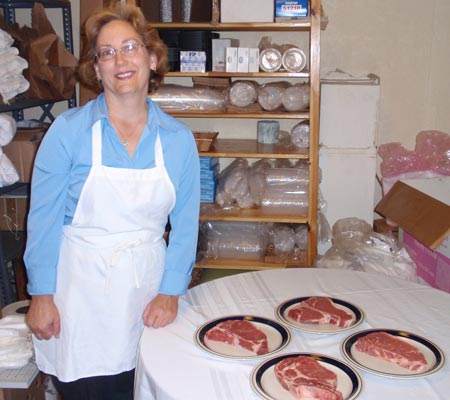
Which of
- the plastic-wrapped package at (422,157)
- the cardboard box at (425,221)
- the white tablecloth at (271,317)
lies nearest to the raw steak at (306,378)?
the white tablecloth at (271,317)

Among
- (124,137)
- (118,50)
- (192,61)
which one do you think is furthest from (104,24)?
(192,61)

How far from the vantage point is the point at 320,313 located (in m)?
1.50

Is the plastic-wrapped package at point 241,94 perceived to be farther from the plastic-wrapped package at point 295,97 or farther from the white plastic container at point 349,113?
the white plastic container at point 349,113

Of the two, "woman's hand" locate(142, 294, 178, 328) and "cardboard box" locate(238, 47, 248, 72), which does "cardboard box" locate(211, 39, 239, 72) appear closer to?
"cardboard box" locate(238, 47, 248, 72)

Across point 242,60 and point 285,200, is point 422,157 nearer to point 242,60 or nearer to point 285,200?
point 285,200

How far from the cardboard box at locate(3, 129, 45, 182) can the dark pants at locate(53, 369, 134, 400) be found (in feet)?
4.10

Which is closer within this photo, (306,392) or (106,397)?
(306,392)

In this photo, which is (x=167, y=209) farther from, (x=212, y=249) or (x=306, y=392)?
(x=212, y=249)

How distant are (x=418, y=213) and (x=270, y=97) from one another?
0.98 m

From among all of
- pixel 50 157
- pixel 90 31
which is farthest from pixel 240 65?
pixel 50 157

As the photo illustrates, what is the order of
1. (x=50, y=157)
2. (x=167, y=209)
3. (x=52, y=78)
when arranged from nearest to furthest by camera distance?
(x=50, y=157), (x=167, y=209), (x=52, y=78)

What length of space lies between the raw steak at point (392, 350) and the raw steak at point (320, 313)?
100 mm

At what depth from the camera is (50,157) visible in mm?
1461

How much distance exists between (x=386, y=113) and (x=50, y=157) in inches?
96.6
